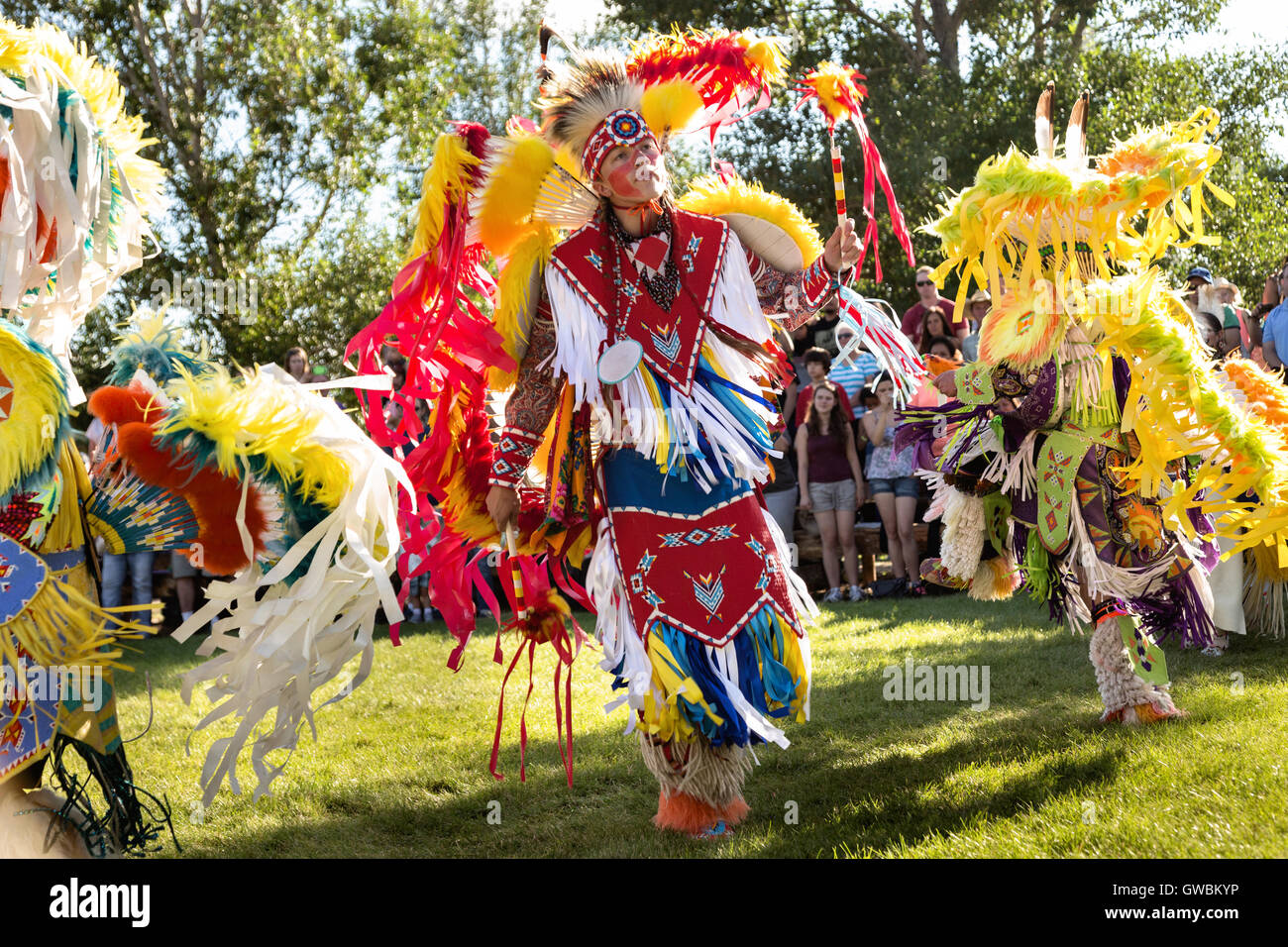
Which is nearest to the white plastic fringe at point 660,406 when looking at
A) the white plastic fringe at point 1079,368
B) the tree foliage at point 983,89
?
the white plastic fringe at point 1079,368

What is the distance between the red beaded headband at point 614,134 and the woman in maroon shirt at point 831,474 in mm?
4593

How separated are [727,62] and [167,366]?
1800 mm

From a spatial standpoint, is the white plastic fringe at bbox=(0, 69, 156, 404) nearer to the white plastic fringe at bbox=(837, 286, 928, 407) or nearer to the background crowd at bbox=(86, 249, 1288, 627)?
the white plastic fringe at bbox=(837, 286, 928, 407)

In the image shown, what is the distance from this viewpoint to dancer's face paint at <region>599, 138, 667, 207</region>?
3.34m

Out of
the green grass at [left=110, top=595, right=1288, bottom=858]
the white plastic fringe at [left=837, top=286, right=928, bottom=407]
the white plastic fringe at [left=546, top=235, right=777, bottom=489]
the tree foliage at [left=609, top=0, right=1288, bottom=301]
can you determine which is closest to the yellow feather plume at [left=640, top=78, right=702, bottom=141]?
the white plastic fringe at [left=546, top=235, right=777, bottom=489]

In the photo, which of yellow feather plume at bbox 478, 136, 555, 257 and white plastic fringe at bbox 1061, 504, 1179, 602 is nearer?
yellow feather plume at bbox 478, 136, 555, 257

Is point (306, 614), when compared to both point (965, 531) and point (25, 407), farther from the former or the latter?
point (965, 531)

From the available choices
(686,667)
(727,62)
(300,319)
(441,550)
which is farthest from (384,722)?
(300,319)

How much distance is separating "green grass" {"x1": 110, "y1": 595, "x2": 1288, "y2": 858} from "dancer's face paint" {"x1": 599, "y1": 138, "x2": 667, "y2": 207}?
1790 mm

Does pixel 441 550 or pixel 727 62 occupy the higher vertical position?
pixel 727 62

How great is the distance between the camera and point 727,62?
11.7 ft

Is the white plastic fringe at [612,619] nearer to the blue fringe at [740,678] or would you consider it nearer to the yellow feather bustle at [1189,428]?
the blue fringe at [740,678]

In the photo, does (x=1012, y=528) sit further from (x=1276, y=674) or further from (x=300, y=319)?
(x=300, y=319)

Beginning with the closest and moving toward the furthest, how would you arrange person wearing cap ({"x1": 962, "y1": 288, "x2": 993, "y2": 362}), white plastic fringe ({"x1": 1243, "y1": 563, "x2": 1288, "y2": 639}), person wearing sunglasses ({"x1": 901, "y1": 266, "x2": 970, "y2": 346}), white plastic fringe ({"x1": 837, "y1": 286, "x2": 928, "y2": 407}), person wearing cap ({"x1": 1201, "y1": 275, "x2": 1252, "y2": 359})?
1. white plastic fringe ({"x1": 837, "y1": 286, "x2": 928, "y2": 407})
2. white plastic fringe ({"x1": 1243, "y1": 563, "x2": 1288, "y2": 639})
3. person wearing cap ({"x1": 1201, "y1": 275, "x2": 1252, "y2": 359})
4. person wearing cap ({"x1": 962, "y1": 288, "x2": 993, "y2": 362})
5. person wearing sunglasses ({"x1": 901, "y1": 266, "x2": 970, "y2": 346})
